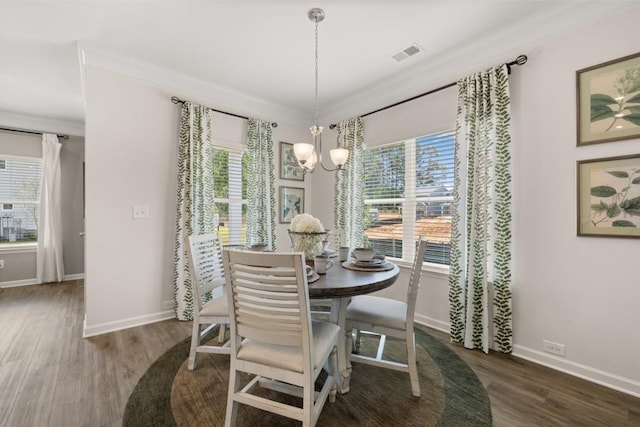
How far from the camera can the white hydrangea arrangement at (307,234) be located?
1951 millimetres

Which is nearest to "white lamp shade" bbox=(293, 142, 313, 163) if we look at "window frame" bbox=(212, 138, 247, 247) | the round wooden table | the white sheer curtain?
the round wooden table

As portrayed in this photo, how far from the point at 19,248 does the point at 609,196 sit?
7277 millimetres

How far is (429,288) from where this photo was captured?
118 inches

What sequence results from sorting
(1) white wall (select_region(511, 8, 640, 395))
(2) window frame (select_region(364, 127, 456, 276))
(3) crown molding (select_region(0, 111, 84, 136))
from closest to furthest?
(1) white wall (select_region(511, 8, 640, 395)), (2) window frame (select_region(364, 127, 456, 276)), (3) crown molding (select_region(0, 111, 84, 136))

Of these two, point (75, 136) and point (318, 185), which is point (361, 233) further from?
point (75, 136)

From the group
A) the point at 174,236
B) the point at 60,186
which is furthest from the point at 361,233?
the point at 60,186

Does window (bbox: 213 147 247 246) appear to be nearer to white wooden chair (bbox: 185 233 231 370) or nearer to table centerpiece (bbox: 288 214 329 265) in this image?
white wooden chair (bbox: 185 233 231 370)

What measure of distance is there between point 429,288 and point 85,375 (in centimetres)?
302

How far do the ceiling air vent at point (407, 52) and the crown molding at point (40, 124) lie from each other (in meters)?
5.29

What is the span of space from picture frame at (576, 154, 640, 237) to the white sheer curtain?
6.73 m

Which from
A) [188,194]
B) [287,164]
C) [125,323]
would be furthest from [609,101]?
[125,323]

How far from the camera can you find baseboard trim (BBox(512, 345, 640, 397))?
6.13 feet

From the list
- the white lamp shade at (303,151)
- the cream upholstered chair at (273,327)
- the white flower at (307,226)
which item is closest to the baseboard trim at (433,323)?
the white flower at (307,226)

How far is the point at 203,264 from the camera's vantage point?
230 cm
